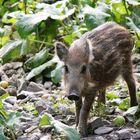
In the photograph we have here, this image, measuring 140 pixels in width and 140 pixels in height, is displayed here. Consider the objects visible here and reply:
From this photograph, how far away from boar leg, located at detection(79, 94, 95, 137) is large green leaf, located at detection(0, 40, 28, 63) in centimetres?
240

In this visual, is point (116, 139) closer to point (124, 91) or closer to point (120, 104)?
point (120, 104)

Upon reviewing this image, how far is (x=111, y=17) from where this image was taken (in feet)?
27.1

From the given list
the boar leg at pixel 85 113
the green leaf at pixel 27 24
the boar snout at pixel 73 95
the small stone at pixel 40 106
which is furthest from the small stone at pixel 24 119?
the green leaf at pixel 27 24

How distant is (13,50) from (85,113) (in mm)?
2580

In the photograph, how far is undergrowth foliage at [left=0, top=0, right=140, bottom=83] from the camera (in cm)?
784

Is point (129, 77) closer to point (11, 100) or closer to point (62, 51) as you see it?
point (62, 51)

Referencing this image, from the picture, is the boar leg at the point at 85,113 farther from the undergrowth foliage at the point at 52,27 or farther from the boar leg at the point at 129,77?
the undergrowth foliage at the point at 52,27

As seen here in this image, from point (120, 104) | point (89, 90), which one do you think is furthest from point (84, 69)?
point (120, 104)

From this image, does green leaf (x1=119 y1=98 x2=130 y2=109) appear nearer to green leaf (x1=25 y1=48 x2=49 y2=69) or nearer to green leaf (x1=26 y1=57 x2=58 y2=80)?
green leaf (x1=26 y1=57 x2=58 y2=80)

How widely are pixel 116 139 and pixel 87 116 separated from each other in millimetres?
472

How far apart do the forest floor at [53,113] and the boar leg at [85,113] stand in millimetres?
76

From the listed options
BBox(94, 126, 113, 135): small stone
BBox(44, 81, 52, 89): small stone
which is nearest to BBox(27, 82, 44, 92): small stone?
BBox(44, 81, 52, 89): small stone

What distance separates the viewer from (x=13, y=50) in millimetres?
8359

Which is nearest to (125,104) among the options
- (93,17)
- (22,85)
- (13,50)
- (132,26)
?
(132,26)
